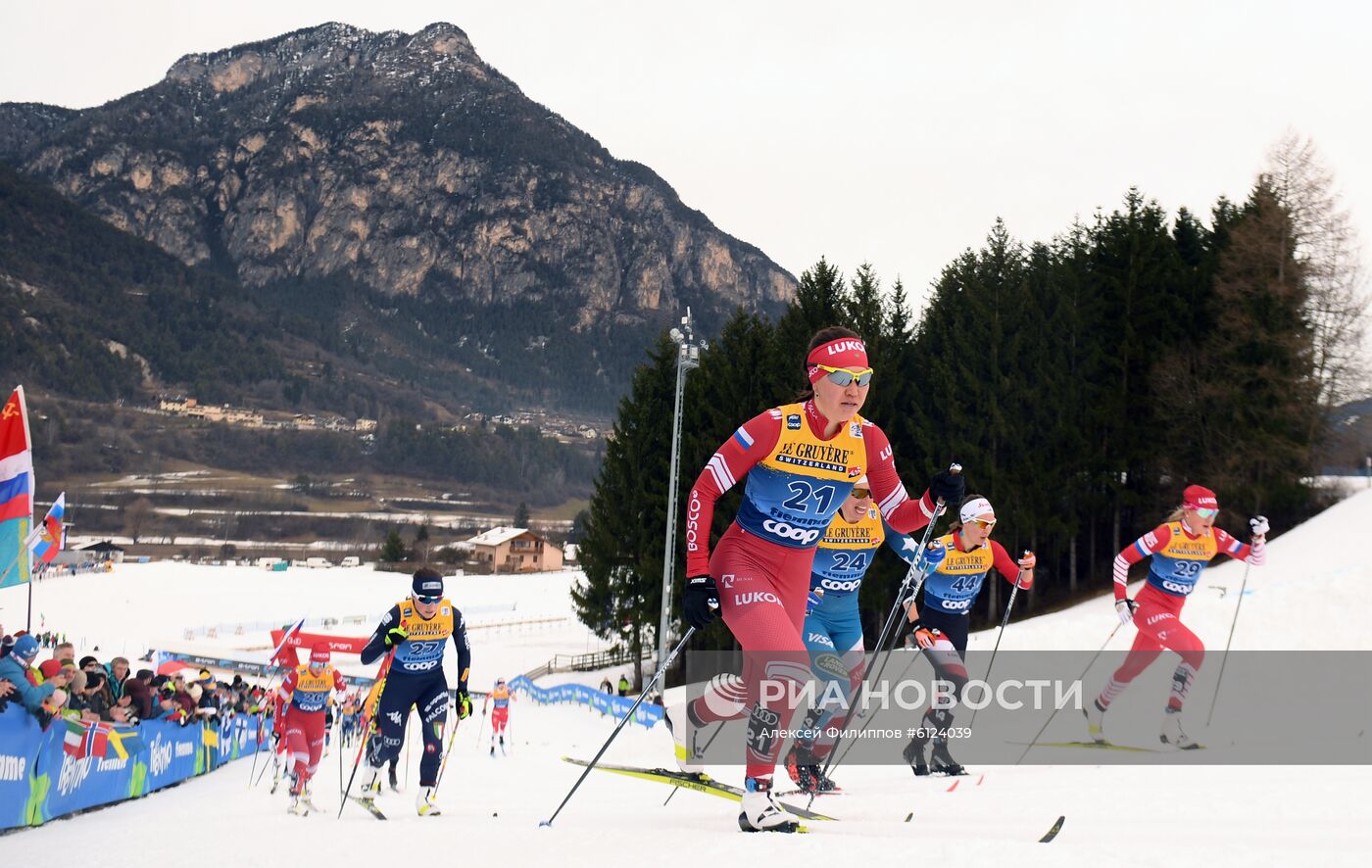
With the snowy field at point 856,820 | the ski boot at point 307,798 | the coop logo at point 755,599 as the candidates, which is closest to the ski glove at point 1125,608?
the snowy field at point 856,820

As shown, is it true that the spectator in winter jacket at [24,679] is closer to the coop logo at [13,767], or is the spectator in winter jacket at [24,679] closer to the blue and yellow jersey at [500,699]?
the coop logo at [13,767]

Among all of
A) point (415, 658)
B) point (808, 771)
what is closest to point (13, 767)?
point (415, 658)

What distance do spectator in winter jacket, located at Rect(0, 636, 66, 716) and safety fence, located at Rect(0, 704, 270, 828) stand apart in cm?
10

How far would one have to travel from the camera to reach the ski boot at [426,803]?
841cm

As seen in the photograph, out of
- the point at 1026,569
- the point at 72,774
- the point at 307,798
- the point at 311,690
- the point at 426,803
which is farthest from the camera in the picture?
the point at 311,690

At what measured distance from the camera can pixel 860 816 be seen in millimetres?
6766

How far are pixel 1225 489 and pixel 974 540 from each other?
2380cm

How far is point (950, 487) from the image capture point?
645 cm

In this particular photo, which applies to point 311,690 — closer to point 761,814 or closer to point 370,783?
point 370,783

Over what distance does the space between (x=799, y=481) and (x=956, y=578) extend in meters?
5.18

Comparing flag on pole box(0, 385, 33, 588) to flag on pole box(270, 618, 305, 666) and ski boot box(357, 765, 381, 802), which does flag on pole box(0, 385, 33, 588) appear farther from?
ski boot box(357, 765, 381, 802)

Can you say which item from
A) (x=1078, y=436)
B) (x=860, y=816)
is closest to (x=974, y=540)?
(x=860, y=816)

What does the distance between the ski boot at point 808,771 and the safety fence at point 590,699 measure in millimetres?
16790

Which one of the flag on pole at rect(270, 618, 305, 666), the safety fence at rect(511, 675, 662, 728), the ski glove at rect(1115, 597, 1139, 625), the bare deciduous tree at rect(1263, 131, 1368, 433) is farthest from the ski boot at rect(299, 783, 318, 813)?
the bare deciduous tree at rect(1263, 131, 1368, 433)
